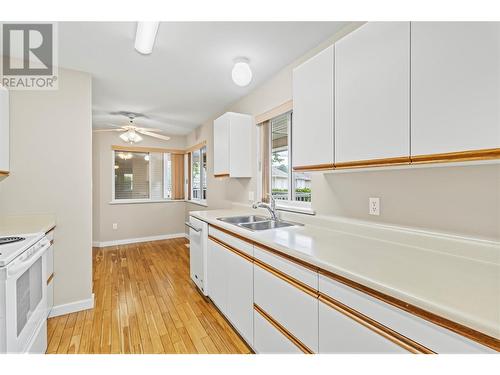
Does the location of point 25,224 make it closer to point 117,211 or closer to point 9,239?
point 9,239

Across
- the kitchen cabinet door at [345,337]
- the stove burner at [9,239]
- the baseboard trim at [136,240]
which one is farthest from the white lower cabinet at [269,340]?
the baseboard trim at [136,240]

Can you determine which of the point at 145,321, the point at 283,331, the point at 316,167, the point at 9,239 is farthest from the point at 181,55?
the point at 145,321

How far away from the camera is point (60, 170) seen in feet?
7.41

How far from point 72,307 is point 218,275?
1454mm

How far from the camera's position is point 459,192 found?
1.17 meters

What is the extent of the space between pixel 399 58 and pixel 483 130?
0.49m

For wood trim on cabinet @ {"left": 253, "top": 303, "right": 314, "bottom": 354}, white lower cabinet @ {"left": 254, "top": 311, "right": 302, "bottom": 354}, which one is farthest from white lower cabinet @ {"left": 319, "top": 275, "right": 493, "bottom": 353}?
white lower cabinet @ {"left": 254, "top": 311, "right": 302, "bottom": 354}

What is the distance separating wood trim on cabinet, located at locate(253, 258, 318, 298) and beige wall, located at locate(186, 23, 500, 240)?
683 millimetres

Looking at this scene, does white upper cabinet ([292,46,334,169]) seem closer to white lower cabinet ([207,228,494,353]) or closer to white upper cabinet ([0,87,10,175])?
white lower cabinet ([207,228,494,353])

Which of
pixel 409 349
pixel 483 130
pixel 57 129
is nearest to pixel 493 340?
pixel 409 349

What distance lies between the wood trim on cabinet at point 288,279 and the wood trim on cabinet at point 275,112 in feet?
4.88

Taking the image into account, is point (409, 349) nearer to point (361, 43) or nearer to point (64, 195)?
point (361, 43)

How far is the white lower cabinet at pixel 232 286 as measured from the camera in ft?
5.63

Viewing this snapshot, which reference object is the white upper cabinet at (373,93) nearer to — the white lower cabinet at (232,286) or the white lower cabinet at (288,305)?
the white lower cabinet at (288,305)
